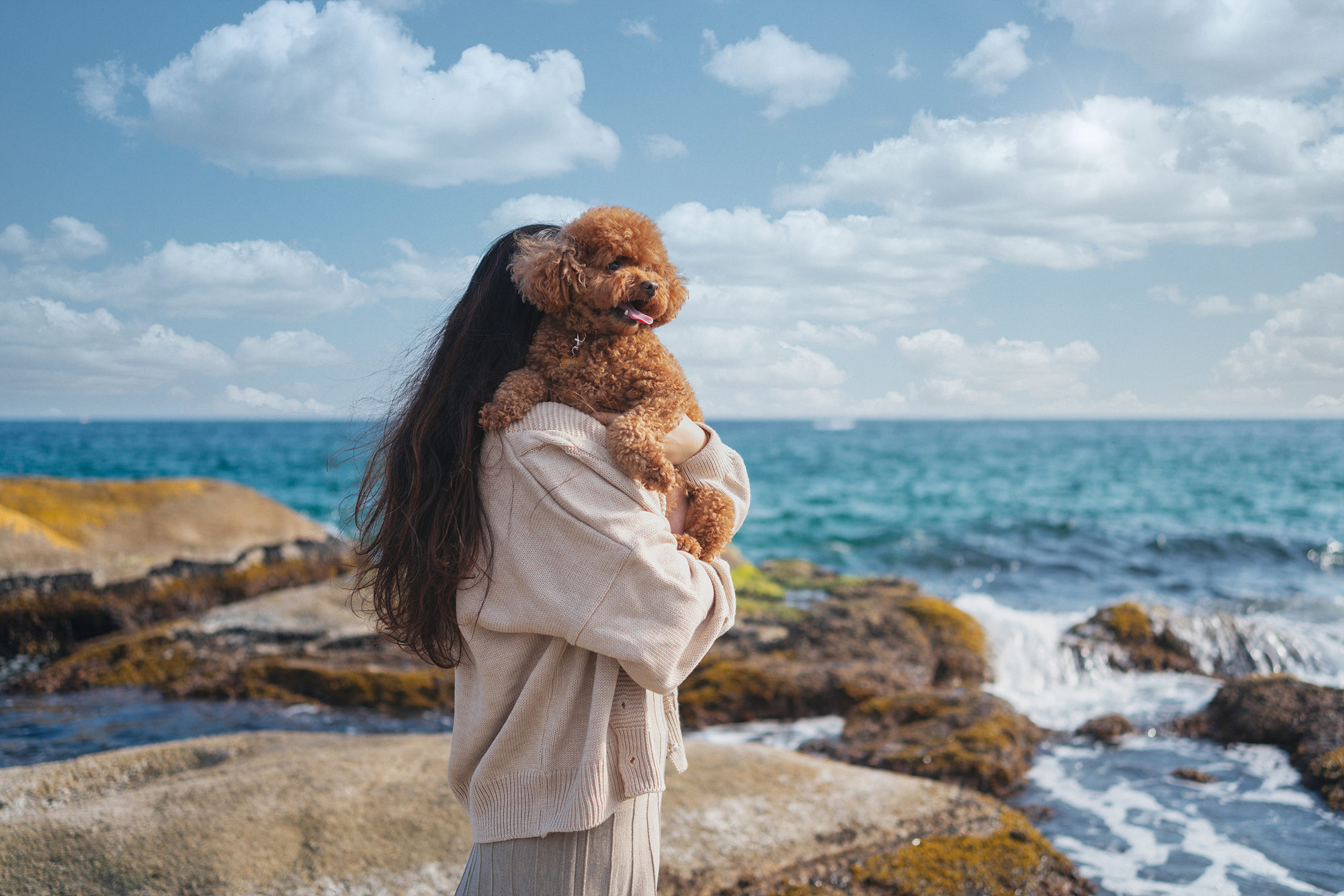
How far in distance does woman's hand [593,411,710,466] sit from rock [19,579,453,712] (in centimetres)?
473

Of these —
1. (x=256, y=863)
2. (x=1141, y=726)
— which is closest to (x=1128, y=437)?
(x=1141, y=726)

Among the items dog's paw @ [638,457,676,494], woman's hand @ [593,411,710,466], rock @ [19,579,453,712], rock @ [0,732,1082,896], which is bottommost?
rock @ [19,579,453,712]

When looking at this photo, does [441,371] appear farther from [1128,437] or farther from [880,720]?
[1128,437]

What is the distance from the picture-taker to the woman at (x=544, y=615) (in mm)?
1939

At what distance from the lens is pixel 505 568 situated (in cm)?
204

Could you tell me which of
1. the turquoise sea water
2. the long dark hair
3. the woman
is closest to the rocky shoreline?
the long dark hair

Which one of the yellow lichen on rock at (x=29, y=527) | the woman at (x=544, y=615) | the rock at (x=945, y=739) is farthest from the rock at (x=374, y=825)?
the yellow lichen on rock at (x=29, y=527)

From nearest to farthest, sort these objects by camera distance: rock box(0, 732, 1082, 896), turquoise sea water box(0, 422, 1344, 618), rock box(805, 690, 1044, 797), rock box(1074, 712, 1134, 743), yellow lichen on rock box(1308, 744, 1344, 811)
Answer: rock box(0, 732, 1082, 896)
yellow lichen on rock box(1308, 744, 1344, 811)
rock box(805, 690, 1044, 797)
rock box(1074, 712, 1134, 743)
turquoise sea water box(0, 422, 1344, 618)

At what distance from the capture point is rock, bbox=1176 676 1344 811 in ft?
17.6

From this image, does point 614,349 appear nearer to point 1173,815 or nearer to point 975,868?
point 975,868

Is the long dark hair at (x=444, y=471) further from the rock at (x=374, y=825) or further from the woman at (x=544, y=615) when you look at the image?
the rock at (x=374, y=825)

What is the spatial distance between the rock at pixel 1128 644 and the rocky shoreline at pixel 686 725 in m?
0.02

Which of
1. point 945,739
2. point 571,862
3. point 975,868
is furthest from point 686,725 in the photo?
point 571,862

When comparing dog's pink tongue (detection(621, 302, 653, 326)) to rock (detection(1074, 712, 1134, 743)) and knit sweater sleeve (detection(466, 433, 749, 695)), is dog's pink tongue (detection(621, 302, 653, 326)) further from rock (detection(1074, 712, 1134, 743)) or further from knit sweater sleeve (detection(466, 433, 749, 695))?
rock (detection(1074, 712, 1134, 743))
